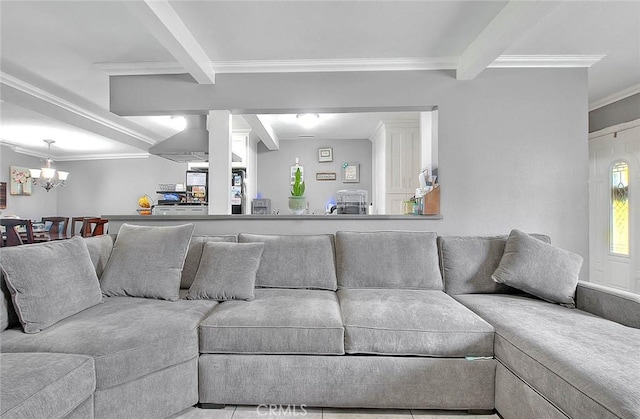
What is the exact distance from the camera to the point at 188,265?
2.49 meters

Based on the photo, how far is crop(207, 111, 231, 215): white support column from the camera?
3260mm

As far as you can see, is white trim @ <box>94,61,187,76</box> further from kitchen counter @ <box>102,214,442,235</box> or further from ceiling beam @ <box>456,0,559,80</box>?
ceiling beam @ <box>456,0,559,80</box>

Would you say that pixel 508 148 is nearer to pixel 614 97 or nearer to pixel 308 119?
pixel 614 97

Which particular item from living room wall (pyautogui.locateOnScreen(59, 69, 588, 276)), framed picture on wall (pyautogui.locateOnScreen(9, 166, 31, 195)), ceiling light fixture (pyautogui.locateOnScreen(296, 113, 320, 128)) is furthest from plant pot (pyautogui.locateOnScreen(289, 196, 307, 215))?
framed picture on wall (pyautogui.locateOnScreen(9, 166, 31, 195))

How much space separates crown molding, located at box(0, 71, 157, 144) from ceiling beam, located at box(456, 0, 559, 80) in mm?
4409

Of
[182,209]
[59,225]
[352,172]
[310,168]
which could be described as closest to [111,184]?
[59,225]

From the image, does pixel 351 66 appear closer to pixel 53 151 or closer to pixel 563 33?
pixel 563 33

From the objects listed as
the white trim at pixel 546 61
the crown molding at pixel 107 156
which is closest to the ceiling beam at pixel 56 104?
the crown molding at pixel 107 156

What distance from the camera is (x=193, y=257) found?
8.27 feet

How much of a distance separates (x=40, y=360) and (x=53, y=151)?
8.35 m

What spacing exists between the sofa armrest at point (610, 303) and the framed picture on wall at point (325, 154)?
15.5 feet

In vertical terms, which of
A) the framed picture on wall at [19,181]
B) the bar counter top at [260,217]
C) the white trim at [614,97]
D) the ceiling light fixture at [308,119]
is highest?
A: the ceiling light fixture at [308,119]

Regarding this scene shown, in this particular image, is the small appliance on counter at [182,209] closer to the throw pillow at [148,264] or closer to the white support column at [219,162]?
the white support column at [219,162]

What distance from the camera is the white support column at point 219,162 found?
3.26 m
